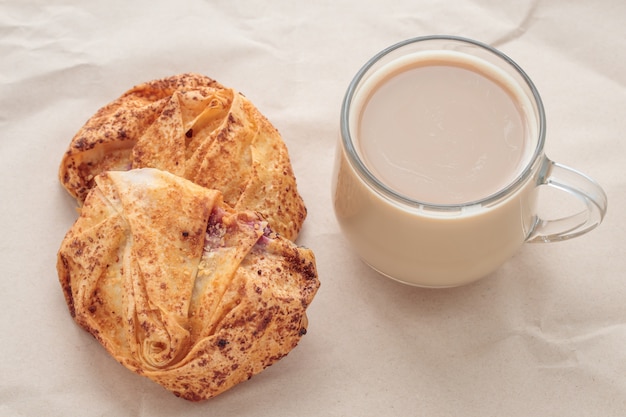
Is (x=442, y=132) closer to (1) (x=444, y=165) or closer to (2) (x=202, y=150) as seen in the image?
(1) (x=444, y=165)

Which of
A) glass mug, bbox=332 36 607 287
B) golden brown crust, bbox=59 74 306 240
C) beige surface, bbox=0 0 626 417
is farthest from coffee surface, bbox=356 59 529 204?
beige surface, bbox=0 0 626 417

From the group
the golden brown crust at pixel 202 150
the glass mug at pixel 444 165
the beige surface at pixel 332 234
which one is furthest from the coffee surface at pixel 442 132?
the beige surface at pixel 332 234

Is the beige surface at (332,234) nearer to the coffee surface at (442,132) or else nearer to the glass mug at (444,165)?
the glass mug at (444,165)

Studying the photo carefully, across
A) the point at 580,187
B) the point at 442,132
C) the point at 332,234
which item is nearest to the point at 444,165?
the point at 442,132

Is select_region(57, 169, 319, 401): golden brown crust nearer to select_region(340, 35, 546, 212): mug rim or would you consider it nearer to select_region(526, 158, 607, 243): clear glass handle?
select_region(340, 35, 546, 212): mug rim

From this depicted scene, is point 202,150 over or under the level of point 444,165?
under

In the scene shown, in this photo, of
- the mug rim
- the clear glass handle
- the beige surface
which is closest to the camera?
the mug rim
